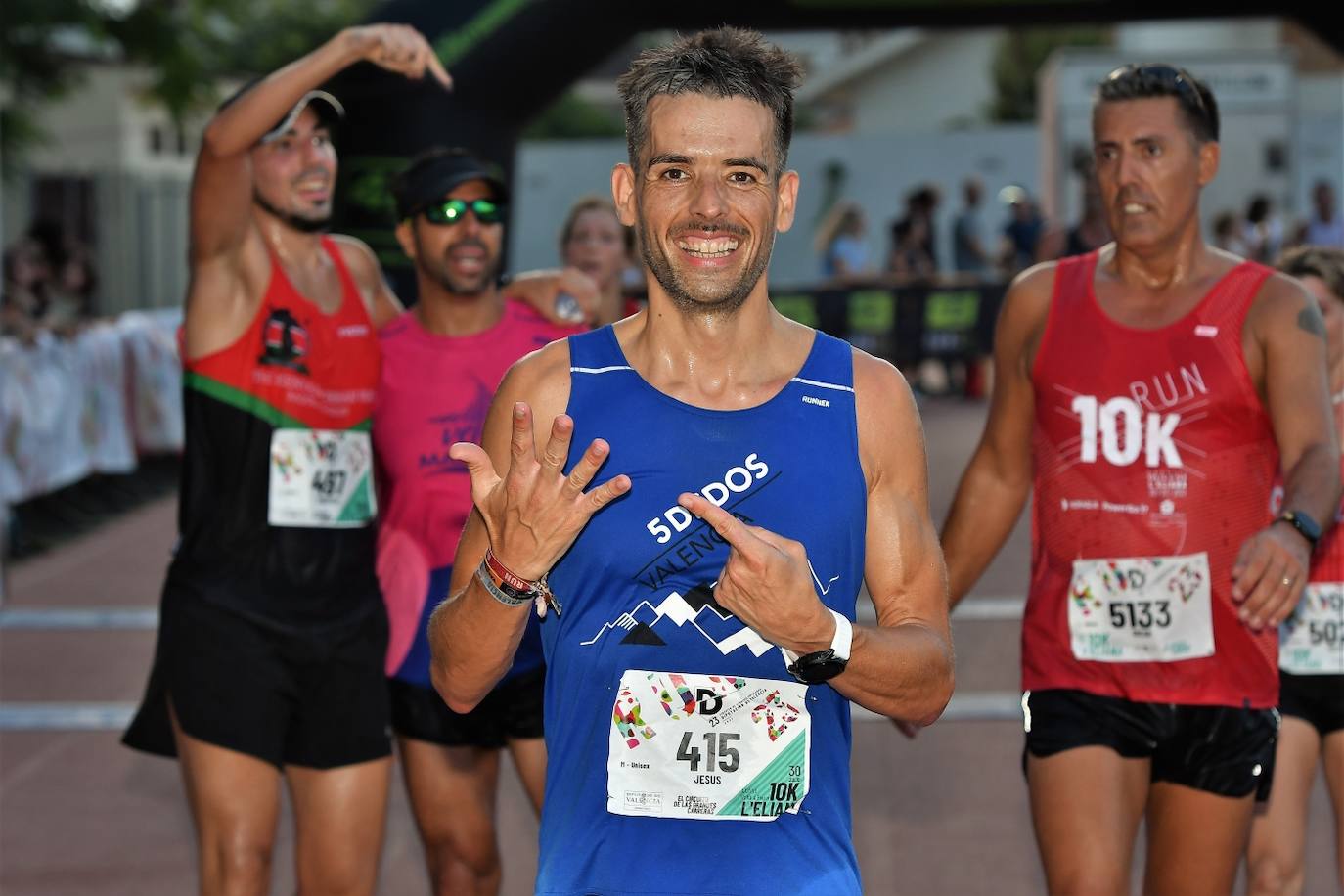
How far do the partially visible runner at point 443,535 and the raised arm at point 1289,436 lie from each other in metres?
1.74

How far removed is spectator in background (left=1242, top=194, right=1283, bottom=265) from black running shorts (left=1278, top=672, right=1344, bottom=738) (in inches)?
562

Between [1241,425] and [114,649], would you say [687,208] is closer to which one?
[1241,425]

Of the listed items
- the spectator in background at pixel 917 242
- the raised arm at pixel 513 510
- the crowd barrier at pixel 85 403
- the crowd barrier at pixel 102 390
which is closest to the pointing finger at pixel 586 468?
the raised arm at pixel 513 510

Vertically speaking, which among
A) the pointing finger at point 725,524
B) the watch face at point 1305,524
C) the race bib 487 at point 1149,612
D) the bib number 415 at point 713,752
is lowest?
the race bib 487 at point 1149,612

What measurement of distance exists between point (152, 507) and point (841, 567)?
11597mm

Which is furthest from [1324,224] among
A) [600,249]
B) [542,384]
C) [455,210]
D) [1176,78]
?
[542,384]

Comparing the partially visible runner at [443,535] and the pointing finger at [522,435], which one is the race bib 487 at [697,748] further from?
the partially visible runner at [443,535]

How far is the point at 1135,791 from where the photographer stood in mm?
3977

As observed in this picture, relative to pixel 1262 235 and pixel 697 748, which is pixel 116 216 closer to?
pixel 1262 235

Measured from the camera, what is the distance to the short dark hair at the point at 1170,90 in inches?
165

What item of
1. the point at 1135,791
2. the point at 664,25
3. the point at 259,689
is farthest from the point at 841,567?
the point at 664,25

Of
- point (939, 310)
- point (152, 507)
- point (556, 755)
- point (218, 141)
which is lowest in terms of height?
point (152, 507)

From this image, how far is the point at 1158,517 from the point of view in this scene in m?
4.01

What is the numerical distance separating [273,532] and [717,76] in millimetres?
2055
